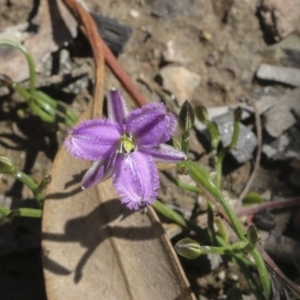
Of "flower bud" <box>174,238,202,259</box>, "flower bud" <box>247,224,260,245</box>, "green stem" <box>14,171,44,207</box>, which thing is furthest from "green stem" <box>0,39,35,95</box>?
"flower bud" <box>247,224,260,245</box>

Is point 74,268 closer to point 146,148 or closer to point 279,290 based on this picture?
point 146,148

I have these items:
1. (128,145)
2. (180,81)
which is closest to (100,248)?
(128,145)

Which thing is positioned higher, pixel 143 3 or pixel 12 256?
pixel 143 3

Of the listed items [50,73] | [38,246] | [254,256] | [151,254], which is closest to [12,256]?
[38,246]

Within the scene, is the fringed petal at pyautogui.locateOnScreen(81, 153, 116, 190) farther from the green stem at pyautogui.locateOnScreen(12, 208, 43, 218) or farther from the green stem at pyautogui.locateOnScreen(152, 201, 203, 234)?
the green stem at pyautogui.locateOnScreen(152, 201, 203, 234)

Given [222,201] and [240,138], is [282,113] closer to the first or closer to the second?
[240,138]

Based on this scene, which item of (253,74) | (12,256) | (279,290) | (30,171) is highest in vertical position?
(253,74)

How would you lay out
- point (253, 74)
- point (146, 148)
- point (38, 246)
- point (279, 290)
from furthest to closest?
1. point (253, 74)
2. point (38, 246)
3. point (279, 290)
4. point (146, 148)
